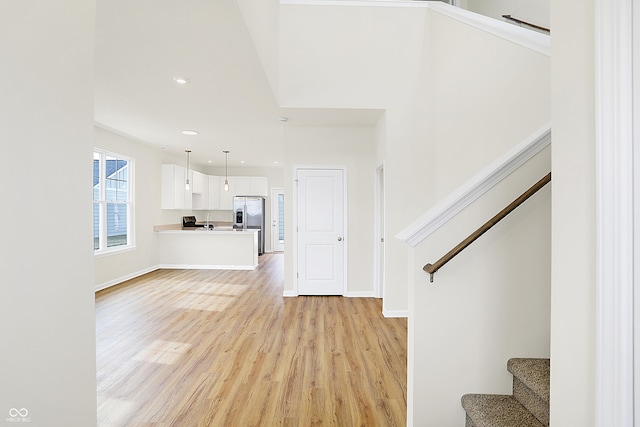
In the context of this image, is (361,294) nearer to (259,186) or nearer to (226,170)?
(259,186)

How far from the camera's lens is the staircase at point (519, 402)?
1527 mm

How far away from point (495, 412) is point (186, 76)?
358 cm

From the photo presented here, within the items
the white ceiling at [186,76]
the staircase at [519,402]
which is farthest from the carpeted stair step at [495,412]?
the white ceiling at [186,76]

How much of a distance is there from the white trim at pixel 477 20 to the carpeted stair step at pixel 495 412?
7.92 ft

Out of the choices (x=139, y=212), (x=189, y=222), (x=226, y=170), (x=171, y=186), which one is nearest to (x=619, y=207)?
(x=139, y=212)

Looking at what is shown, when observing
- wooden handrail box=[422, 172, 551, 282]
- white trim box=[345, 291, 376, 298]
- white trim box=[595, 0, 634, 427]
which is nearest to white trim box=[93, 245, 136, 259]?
white trim box=[345, 291, 376, 298]

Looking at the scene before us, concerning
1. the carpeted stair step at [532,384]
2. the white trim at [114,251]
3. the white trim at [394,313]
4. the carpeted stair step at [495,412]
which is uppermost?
the white trim at [114,251]

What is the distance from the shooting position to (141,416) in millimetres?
2021

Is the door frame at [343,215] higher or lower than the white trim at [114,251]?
higher

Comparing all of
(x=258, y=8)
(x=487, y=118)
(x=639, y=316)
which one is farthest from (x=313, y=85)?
(x=639, y=316)

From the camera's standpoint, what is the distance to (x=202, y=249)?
22.4 feet

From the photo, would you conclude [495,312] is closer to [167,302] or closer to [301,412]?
[301,412]

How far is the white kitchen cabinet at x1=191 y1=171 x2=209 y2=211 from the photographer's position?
26.3 feet

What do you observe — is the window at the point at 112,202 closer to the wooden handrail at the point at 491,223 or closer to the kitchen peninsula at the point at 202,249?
the kitchen peninsula at the point at 202,249
